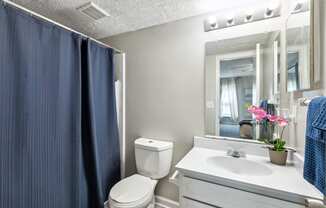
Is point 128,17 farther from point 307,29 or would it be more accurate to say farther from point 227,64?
point 307,29

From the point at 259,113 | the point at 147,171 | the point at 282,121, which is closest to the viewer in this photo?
the point at 282,121

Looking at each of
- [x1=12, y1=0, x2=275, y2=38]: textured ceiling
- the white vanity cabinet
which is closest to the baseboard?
the white vanity cabinet

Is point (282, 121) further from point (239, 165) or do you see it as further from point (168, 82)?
point (168, 82)

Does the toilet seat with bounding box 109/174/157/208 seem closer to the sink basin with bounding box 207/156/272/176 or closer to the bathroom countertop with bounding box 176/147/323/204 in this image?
the bathroom countertop with bounding box 176/147/323/204

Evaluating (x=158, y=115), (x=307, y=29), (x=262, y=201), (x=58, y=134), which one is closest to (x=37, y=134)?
(x=58, y=134)

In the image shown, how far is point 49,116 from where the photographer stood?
119 cm

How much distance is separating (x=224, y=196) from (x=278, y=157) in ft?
1.71

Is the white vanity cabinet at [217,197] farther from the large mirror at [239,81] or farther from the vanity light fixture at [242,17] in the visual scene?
the vanity light fixture at [242,17]

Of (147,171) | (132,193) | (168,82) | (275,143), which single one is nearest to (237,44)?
(168,82)

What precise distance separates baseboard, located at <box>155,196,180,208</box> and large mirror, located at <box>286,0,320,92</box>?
61.1 inches

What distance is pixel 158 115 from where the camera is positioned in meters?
1.80

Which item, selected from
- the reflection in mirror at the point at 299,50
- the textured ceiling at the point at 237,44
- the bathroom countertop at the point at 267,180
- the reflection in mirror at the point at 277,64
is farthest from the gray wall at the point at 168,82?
the bathroom countertop at the point at 267,180

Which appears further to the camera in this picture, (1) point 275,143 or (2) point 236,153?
(2) point 236,153

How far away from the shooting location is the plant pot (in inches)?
43.0
